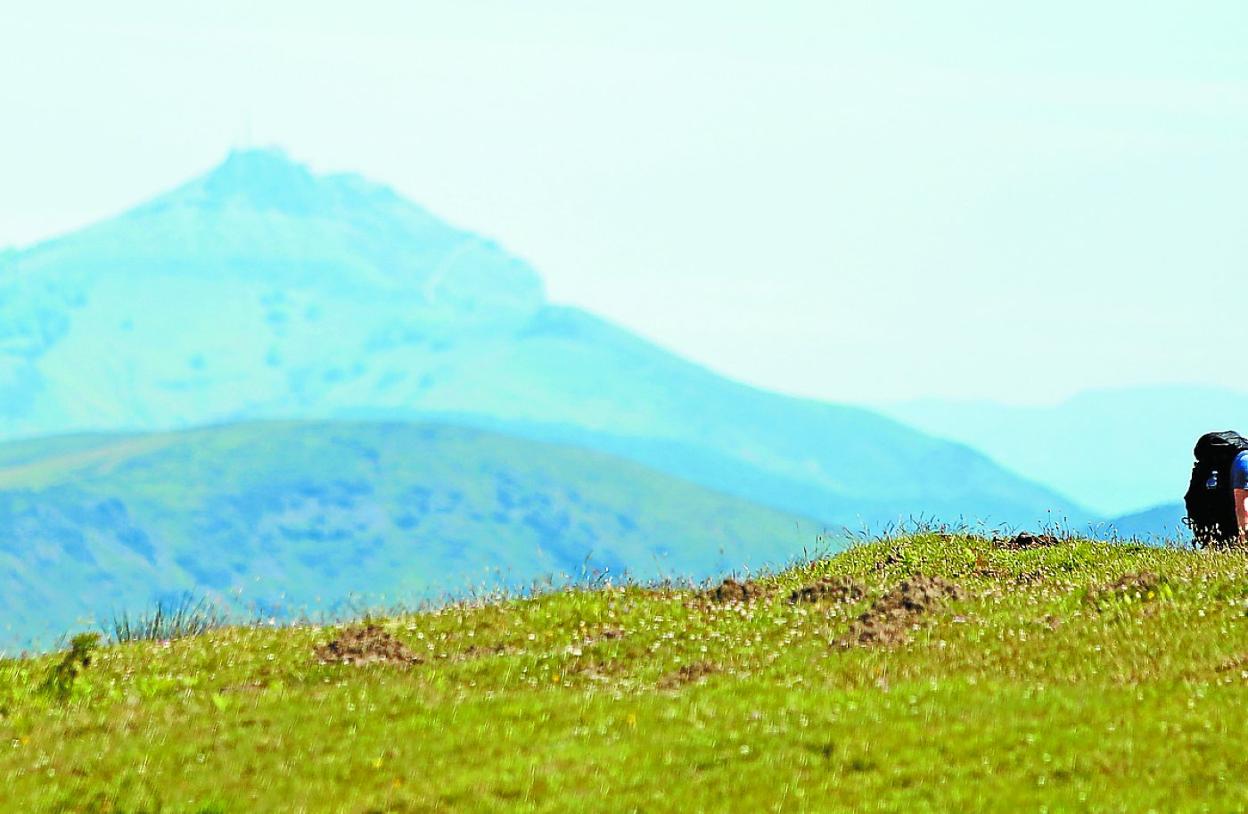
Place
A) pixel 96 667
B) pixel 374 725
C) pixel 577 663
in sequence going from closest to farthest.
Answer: pixel 374 725 < pixel 577 663 < pixel 96 667

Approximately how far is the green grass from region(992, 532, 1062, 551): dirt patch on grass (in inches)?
261

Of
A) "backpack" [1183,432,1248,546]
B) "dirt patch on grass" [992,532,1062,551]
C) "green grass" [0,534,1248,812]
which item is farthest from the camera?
"dirt patch on grass" [992,532,1062,551]

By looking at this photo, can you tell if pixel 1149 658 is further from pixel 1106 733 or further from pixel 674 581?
pixel 674 581

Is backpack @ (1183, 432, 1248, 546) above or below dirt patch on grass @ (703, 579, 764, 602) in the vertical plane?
above

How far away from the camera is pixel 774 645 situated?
77.9 ft

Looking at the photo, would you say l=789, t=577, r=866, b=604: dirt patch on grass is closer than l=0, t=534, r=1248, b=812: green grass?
No

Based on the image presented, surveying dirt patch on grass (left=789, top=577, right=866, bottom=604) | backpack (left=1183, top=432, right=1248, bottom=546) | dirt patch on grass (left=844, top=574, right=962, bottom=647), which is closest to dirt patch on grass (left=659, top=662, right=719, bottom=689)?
dirt patch on grass (left=844, top=574, right=962, bottom=647)

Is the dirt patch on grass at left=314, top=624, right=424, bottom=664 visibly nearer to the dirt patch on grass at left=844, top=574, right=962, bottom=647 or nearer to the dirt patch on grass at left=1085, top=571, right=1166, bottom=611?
the dirt patch on grass at left=844, top=574, right=962, bottom=647

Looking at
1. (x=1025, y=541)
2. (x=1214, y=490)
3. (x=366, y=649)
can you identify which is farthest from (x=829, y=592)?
(x=1214, y=490)

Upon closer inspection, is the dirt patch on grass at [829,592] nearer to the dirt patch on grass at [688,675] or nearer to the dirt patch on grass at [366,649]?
the dirt patch on grass at [688,675]

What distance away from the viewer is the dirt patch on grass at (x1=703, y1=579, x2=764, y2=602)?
2844 centimetres

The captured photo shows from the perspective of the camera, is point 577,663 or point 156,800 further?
point 577,663

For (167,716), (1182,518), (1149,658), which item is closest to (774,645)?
(1149,658)

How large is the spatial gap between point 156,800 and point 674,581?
15276 millimetres
